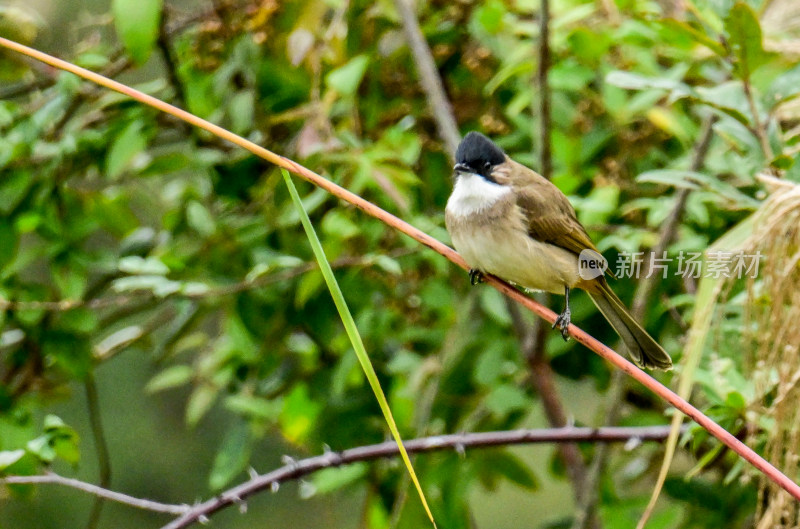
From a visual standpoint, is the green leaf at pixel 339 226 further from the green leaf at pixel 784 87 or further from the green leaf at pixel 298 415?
the green leaf at pixel 784 87

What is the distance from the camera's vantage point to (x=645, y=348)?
2535mm

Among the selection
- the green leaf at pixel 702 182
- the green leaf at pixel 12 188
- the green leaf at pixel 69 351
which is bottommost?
the green leaf at pixel 69 351

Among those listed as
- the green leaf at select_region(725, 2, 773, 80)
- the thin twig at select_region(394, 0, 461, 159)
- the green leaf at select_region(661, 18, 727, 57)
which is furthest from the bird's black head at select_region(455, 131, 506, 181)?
the green leaf at select_region(725, 2, 773, 80)

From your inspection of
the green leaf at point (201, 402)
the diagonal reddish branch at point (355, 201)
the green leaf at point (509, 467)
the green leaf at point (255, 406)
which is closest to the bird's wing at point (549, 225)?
the green leaf at point (509, 467)

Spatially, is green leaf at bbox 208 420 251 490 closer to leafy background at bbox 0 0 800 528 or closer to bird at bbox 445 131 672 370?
leafy background at bbox 0 0 800 528

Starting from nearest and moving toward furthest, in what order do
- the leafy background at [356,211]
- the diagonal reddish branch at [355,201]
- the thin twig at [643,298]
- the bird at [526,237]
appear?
the diagonal reddish branch at [355,201] → the bird at [526,237] → the thin twig at [643,298] → the leafy background at [356,211]

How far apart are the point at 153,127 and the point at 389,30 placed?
906mm

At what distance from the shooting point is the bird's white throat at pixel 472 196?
2.62m

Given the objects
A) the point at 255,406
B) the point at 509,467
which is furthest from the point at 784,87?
the point at 255,406

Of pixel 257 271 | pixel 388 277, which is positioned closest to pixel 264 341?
pixel 388 277

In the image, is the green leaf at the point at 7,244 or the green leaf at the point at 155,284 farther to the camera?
the green leaf at the point at 7,244

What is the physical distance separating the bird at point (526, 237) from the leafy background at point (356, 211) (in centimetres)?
11

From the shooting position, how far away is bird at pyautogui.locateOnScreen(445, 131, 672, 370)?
2.55 m

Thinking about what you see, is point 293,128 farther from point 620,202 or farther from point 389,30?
point 620,202
